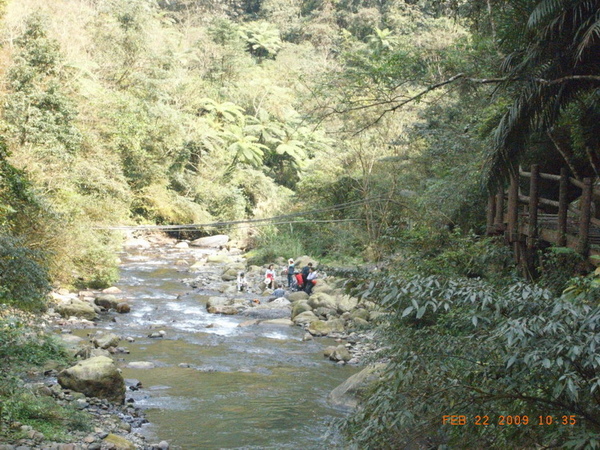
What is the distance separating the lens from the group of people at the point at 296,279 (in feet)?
46.5

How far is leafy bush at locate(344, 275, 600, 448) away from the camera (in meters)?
2.40

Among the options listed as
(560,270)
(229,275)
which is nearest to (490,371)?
(560,270)

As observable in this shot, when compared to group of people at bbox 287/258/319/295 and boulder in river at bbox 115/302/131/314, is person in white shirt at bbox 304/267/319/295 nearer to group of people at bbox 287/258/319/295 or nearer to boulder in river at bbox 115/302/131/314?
group of people at bbox 287/258/319/295

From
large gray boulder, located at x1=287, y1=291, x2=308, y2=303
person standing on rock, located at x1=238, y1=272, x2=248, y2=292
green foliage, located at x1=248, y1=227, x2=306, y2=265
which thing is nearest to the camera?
large gray boulder, located at x1=287, y1=291, x2=308, y2=303

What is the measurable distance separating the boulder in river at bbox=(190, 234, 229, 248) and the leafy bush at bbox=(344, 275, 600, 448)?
2025cm

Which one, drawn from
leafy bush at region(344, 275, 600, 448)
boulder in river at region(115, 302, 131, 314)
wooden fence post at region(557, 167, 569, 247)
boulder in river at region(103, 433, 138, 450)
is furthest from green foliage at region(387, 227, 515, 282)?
boulder in river at region(115, 302, 131, 314)

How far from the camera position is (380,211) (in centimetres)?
1598

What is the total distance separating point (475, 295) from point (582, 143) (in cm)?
470

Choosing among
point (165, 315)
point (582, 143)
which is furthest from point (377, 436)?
point (165, 315)

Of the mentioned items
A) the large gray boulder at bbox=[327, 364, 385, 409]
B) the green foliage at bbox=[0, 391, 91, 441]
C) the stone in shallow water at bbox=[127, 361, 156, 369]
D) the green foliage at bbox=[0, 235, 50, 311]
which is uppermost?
the green foliage at bbox=[0, 235, 50, 311]

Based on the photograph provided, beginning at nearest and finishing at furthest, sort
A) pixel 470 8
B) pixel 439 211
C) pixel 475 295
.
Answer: pixel 475 295
pixel 470 8
pixel 439 211

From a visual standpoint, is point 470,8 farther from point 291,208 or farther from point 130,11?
point 130,11

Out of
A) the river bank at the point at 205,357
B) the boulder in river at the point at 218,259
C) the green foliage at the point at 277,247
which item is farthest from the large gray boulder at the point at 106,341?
the boulder in river at the point at 218,259

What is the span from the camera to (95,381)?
6395mm
